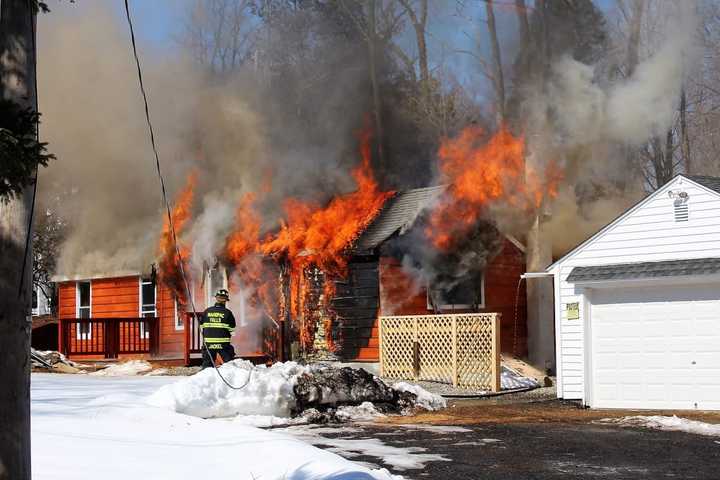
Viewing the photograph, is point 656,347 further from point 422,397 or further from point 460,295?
point 460,295

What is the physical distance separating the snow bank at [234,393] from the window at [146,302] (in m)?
12.7

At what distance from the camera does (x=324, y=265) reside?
22703 mm

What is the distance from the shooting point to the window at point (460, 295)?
77.6 ft

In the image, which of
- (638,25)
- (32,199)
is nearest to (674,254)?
(638,25)

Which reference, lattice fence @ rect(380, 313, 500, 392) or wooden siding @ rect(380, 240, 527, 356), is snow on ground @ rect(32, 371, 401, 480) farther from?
wooden siding @ rect(380, 240, 527, 356)

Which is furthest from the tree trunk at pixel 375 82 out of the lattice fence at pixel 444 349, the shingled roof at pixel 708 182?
the shingled roof at pixel 708 182

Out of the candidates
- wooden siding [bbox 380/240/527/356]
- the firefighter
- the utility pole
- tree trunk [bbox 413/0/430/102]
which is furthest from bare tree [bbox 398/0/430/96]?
the utility pole

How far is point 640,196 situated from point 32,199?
→ 90.0 feet

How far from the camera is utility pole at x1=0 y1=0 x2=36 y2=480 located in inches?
212

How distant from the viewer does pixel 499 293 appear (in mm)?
25094

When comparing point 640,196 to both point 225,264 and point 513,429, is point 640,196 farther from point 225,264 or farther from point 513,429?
point 513,429

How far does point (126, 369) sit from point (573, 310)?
10.7 m

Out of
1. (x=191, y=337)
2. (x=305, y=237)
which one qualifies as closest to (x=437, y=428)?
(x=305, y=237)

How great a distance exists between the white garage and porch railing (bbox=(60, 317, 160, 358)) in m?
12.7
